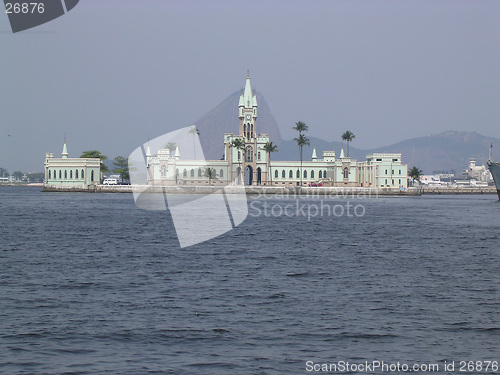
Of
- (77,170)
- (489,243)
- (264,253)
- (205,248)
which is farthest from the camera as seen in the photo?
(77,170)

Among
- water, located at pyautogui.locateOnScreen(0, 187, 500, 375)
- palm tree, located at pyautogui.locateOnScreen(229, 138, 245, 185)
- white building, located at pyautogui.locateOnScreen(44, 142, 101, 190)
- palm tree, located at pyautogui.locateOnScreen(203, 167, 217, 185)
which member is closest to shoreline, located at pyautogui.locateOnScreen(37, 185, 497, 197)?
white building, located at pyautogui.locateOnScreen(44, 142, 101, 190)

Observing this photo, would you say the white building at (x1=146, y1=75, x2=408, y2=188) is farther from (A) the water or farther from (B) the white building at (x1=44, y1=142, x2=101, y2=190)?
(A) the water

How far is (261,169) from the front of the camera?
163625 millimetres

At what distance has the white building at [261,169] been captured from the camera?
160 meters

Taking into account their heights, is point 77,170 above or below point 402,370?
above

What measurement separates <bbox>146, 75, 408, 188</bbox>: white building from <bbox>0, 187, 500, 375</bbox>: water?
4676 inches

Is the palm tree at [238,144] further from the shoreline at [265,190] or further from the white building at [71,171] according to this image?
the white building at [71,171]

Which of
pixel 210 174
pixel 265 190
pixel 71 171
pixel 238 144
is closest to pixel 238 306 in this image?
pixel 265 190

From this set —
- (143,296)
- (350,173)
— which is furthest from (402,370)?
(350,173)

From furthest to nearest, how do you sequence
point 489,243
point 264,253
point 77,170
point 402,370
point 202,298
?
point 77,170 < point 489,243 < point 264,253 < point 202,298 < point 402,370

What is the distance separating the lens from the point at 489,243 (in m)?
43.6

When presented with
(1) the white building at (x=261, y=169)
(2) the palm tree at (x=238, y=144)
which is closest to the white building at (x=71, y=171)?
(1) the white building at (x=261, y=169)

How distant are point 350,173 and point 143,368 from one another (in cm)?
15107

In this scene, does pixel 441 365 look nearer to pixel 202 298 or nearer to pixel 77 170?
pixel 202 298
